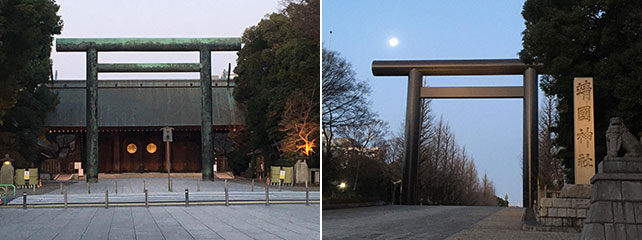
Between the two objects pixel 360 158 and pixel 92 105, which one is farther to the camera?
pixel 92 105

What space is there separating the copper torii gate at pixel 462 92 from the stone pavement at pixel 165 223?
8304 millimetres

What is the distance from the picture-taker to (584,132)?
12.2 m

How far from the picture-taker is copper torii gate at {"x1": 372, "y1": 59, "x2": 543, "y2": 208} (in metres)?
21.6

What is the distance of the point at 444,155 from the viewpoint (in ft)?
101

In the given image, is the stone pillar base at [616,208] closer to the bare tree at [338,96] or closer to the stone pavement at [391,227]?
the stone pavement at [391,227]

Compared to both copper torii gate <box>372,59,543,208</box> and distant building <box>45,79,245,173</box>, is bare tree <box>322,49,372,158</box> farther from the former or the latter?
distant building <box>45,79,245,173</box>

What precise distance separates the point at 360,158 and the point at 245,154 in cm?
981

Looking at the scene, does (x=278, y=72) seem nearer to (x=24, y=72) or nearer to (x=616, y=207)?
(x=24, y=72)

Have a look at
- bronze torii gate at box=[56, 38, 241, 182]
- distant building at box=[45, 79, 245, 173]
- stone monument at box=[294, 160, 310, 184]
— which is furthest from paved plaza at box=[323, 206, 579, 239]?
distant building at box=[45, 79, 245, 173]

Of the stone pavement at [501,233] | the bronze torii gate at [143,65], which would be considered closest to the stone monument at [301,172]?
the bronze torii gate at [143,65]

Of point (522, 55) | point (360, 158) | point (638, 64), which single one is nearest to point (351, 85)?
point (360, 158)

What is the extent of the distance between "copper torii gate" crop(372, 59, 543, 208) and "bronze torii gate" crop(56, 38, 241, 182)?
7559 mm

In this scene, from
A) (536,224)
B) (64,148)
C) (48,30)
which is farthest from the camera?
(64,148)

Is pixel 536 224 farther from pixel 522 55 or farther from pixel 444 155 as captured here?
pixel 444 155
